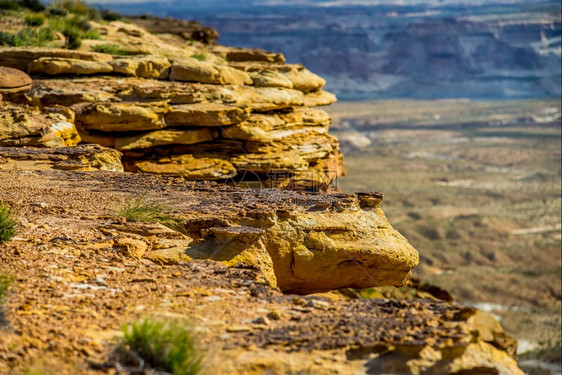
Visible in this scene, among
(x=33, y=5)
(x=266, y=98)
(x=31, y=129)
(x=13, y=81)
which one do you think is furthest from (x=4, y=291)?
(x=33, y=5)

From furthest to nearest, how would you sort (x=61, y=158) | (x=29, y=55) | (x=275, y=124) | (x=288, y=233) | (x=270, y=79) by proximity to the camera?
(x=270, y=79) → (x=275, y=124) → (x=29, y=55) → (x=61, y=158) → (x=288, y=233)

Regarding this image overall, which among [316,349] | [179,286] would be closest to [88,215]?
[179,286]

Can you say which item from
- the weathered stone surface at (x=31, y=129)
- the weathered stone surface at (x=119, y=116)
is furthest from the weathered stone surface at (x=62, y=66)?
the weathered stone surface at (x=31, y=129)

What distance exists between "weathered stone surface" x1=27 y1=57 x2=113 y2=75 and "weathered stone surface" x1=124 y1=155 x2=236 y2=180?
293 cm

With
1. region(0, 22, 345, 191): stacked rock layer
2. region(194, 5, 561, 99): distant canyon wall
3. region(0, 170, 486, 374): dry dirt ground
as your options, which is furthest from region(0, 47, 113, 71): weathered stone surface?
region(194, 5, 561, 99): distant canyon wall

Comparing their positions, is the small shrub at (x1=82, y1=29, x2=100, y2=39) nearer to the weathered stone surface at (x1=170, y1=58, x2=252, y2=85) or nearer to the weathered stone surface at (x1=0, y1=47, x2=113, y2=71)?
the weathered stone surface at (x1=0, y1=47, x2=113, y2=71)

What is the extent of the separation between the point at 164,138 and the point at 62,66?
3317 mm

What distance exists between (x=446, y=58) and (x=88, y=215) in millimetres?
161377

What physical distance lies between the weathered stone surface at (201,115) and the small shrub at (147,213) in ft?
27.0

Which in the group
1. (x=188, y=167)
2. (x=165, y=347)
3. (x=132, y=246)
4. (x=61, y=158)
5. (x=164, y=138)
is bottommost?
(x=188, y=167)

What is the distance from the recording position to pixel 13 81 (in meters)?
18.5

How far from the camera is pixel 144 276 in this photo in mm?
8555

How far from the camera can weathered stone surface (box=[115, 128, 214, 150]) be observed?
18.6m

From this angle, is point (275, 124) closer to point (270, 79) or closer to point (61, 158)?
point (270, 79)
